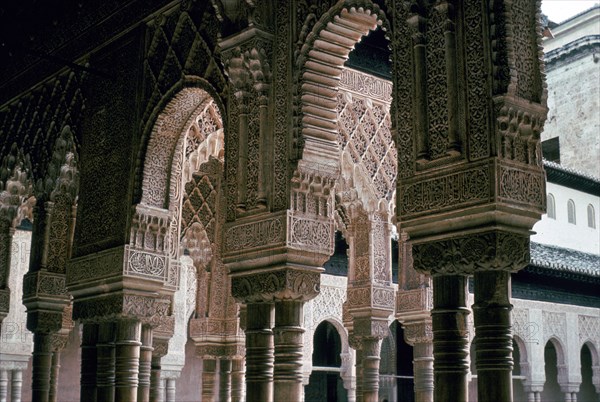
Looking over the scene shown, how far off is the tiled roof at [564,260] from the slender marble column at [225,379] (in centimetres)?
1057

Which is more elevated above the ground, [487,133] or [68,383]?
[487,133]

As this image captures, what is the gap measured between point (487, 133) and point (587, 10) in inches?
1047

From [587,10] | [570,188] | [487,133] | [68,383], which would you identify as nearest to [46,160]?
[487,133]

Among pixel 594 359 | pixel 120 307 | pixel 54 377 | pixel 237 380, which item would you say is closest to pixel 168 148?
pixel 120 307

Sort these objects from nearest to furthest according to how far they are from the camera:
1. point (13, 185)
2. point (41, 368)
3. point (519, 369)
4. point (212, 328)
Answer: point (41, 368)
point (13, 185)
point (212, 328)
point (519, 369)

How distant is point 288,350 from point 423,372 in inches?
171

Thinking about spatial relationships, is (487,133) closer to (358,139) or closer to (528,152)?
(528,152)

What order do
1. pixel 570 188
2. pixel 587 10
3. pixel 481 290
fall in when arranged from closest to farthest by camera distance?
1. pixel 481 290
2. pixel 570 188
3. pixel 587 10

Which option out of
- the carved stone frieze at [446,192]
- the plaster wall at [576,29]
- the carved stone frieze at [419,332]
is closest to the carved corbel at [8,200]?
the carved stone frieze at [419,332]


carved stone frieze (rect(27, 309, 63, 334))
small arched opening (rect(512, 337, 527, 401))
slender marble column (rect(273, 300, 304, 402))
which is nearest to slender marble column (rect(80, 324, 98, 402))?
carved stone frieze (rect(27, 309, 63, 334))

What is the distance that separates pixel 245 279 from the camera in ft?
27.2

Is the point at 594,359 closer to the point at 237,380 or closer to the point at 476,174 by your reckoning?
the point at 237,380

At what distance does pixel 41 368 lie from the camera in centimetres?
1209

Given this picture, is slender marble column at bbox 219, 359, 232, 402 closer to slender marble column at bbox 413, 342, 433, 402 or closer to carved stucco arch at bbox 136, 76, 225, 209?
slender marble column at bbox 413, 342, 433, 402
